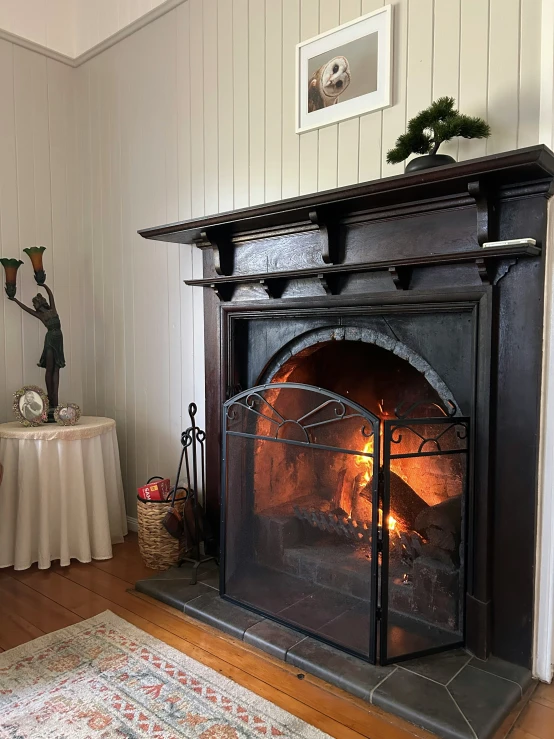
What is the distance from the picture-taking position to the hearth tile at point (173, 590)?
2.26 metres

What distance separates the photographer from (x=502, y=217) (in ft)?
5.71

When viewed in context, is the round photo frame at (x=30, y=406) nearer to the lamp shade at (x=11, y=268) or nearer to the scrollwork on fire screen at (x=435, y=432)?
the lamp shade at (x=11, y=268)

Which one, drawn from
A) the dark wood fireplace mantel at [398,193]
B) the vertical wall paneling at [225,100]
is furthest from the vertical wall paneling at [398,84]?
the vertical wall paneling at [225,100]

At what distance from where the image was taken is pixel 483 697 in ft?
5.34

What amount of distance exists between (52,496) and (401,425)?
181cm

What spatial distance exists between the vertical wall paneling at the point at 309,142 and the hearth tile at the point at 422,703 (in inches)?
69.5

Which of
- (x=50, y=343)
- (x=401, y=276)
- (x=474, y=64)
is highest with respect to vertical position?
(x=474, y=64)

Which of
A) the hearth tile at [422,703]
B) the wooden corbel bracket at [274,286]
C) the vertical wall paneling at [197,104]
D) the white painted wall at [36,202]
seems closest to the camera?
the hearth tile at [422,703]

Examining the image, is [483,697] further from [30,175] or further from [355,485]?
[30,175]

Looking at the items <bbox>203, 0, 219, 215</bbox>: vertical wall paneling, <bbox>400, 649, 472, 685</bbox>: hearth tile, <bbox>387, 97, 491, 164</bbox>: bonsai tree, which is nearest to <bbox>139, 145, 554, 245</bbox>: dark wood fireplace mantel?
<bbox>387, 97, 491, 164</bbox>: bonsai tree

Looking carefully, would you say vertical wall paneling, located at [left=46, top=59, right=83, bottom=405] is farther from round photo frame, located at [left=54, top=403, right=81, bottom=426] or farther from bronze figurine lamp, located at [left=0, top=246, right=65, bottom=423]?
round photo frame, located at [left=54, top=403, right=81, bottom=426]

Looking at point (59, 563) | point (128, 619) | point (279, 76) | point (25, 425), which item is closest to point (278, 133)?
point (279, 76)

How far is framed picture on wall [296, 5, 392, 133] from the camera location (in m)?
2.03

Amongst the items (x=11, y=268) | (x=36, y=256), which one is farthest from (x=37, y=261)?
(x=11, y=268)
